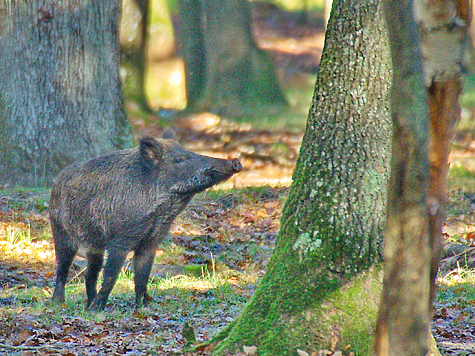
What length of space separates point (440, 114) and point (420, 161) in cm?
77

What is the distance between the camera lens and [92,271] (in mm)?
7516

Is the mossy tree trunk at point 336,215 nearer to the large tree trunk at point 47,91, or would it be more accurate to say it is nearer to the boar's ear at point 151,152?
the boar's ear at point 151,152

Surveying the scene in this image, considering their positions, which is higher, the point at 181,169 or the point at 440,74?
the point at 440,74

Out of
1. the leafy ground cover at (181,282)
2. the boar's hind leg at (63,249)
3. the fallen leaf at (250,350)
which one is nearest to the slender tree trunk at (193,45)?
the leafy ground cover at (181,282)

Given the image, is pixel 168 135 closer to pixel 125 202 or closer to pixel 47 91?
pixel 125 202

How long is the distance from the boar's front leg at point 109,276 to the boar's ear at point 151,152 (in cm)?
113

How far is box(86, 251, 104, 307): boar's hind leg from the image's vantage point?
294 inches

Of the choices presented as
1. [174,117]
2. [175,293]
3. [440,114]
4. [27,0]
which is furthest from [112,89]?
[440,114]

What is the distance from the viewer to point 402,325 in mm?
3521

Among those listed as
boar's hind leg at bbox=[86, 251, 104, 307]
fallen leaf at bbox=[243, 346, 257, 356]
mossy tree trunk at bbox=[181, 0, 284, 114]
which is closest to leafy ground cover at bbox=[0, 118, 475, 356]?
fallen leaf at bbox=[243, 346, 257, 356]

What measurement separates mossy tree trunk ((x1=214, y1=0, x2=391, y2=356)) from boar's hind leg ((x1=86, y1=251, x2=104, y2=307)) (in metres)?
3.22

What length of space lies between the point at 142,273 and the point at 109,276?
371 mm

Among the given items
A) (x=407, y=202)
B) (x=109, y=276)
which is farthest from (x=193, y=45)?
(x=407, y=202)

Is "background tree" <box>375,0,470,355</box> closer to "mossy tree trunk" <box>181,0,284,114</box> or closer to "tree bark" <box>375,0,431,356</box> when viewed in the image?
"tree bark" <box>375,0,431,356</box>
